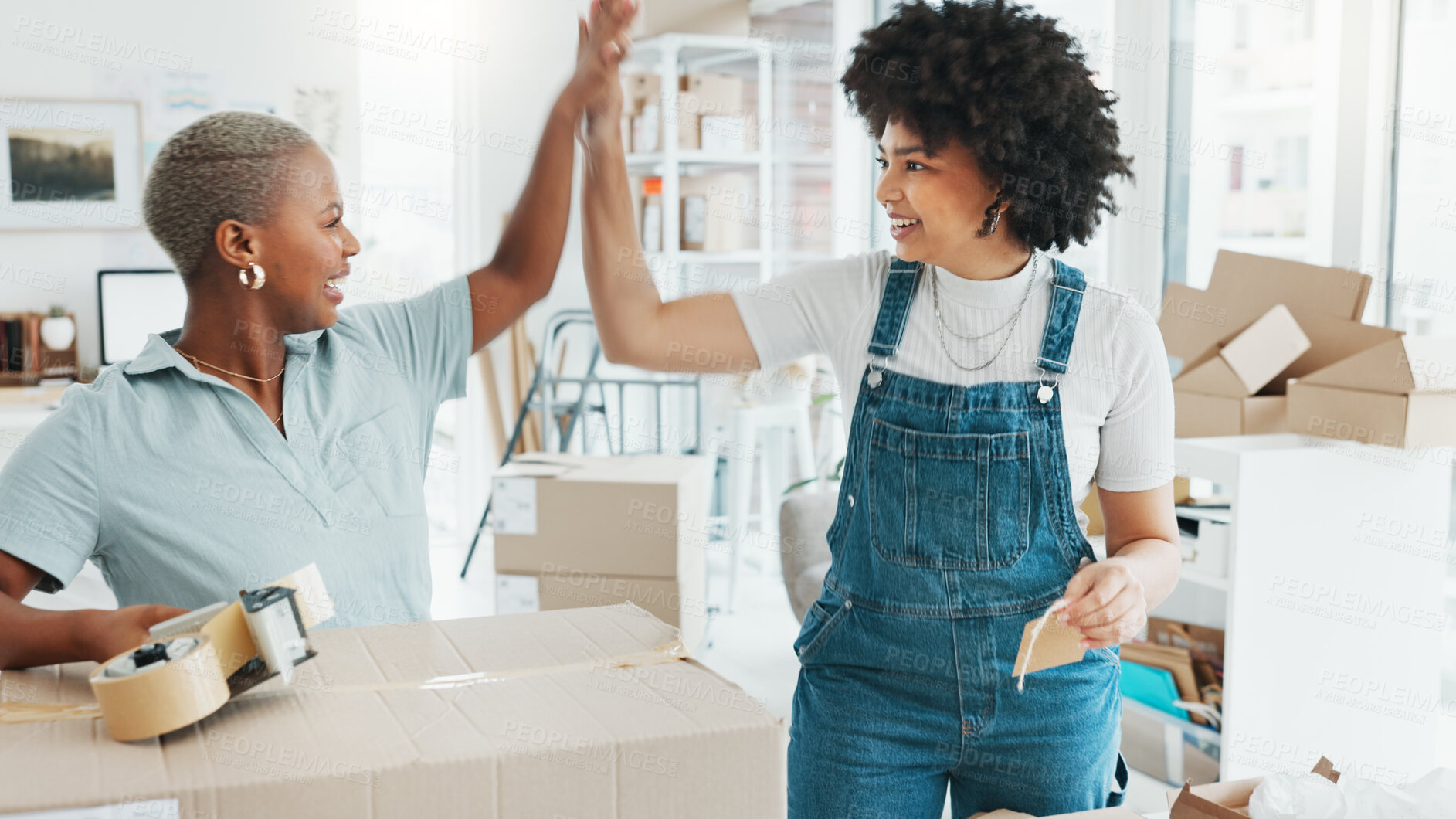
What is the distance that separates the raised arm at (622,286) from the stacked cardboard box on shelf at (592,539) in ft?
5.89

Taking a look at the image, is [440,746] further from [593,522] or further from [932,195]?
[593,522]

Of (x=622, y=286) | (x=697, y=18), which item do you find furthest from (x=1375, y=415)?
(x=697, y=18)

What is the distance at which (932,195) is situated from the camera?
1176 mm

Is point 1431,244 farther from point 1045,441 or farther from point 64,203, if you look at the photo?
point 64,203

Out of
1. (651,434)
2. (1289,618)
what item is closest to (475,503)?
A: (651,434)

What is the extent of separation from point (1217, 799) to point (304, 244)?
41.8 inches

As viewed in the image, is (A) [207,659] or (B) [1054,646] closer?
(A) [207,659]

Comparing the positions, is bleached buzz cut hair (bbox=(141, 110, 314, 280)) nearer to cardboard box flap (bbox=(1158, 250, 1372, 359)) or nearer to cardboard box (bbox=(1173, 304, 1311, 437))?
cardboard box (bbox=(1173, 304, 1311, 437))

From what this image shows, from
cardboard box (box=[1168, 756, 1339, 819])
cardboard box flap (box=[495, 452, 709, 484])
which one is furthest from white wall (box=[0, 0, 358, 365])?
cardboard box (box=[1168, 756, 1339, 819])

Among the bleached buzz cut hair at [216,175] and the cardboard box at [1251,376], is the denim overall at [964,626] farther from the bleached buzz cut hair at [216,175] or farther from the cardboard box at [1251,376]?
the cardboard box at [1251,376]

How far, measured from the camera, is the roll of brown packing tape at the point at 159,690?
0.69 m

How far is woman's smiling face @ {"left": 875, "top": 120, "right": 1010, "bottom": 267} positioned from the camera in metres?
1.17

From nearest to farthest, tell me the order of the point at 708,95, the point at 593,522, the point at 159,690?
1. the point at 159,690
2. the point at 593,522
3. the point at 708,95

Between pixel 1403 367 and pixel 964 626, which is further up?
pixel 1403 367
